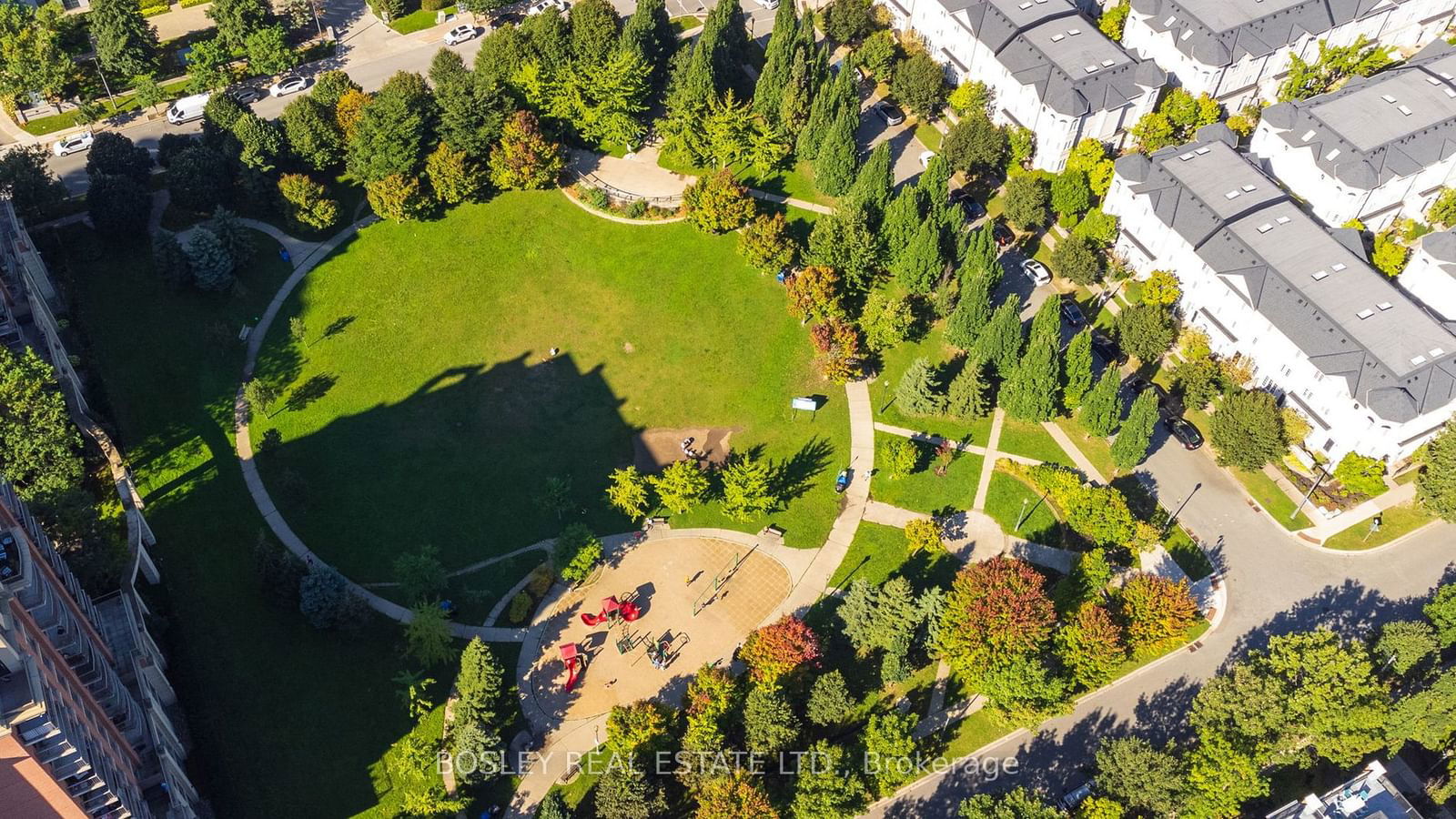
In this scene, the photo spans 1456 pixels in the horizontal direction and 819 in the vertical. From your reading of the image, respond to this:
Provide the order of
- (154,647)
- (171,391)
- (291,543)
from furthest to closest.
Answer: (171,391)
(291,543)
(154,647)

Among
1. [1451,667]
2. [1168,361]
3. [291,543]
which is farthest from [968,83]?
[291,543]

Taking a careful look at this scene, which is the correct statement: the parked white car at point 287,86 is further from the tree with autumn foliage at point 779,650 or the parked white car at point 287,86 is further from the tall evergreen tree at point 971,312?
the tree with autumn foliage at point 779,650

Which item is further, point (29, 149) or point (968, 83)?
point (968, 83)

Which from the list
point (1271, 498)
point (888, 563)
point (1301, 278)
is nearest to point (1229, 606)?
point (1271, 498)

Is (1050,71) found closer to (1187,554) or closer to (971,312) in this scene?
(971,312)

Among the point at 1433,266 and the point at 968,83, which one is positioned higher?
the point at 968,83

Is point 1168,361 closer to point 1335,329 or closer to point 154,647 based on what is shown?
point 1335,329

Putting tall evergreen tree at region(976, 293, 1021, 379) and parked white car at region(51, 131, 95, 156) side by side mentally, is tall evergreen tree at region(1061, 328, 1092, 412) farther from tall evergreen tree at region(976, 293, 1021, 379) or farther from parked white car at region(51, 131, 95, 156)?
parked white car at region(51, 131, 95, 156)
